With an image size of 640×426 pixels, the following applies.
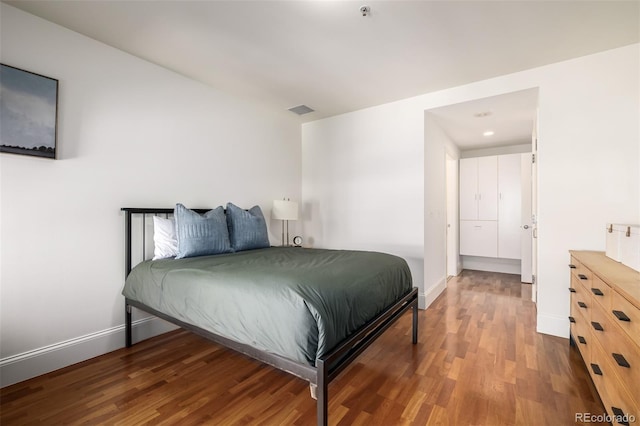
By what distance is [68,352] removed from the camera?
2.19 meters

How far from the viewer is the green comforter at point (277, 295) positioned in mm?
1392

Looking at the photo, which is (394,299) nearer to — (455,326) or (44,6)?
(455,326)

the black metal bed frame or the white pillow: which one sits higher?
the white pillow

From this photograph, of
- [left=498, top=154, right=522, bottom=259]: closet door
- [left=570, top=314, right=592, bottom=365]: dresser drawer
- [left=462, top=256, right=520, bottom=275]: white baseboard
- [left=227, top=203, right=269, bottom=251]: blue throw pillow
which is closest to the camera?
[left=570, top=314, right=592, bottom=365]: dresser drawer

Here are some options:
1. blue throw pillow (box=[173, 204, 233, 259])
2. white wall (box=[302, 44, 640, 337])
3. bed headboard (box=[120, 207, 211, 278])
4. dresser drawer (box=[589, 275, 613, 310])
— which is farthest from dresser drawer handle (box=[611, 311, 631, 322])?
bed headboard (box=[120, 207, 211, 278])

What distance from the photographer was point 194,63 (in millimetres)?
2723

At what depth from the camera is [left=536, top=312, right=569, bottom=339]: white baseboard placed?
105 inches

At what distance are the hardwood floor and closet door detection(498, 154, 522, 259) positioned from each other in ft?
9.14

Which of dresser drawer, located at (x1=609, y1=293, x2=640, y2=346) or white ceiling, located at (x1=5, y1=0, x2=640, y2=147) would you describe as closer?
→ dresser drawer, located at (x1=609, y1=293, x2=640, y2=346)

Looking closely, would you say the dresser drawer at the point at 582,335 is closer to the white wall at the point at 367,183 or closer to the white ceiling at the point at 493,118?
the white wall at the point at 367,183

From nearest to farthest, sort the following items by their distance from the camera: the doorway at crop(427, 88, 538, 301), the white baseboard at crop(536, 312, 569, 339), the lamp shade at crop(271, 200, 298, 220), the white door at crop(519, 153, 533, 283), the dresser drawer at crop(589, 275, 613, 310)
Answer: the dresser drawer at crop(589, 275, 613, 310)
the white baseboard at crop(536, 312, 569, 339)
the doorway at crop(427, 88, 538, 301)
the lamp shade at crop(271, 200, 298, 220)
the white door at crop(519, 153, 533, 283)

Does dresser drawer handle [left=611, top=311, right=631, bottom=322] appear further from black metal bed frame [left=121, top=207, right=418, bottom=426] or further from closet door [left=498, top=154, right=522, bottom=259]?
closet door [left=498, top=154, right=522, bottom=259]

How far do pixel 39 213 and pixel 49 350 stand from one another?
40.3 inches

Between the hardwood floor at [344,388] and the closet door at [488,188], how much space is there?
120 inches
